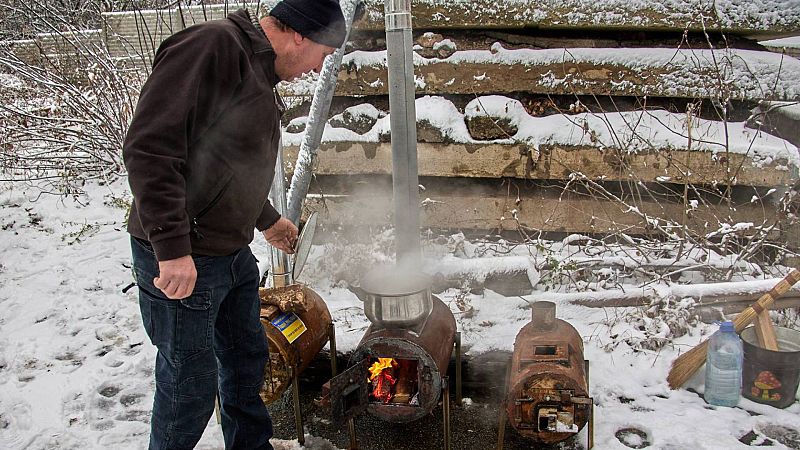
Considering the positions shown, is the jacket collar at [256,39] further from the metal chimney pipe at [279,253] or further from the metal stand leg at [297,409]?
the metal stand leg at [297,409]

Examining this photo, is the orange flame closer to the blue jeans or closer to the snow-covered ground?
the snow-covered ground

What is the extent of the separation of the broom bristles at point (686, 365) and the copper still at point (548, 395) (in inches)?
36.0

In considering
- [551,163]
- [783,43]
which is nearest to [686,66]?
[783,43]

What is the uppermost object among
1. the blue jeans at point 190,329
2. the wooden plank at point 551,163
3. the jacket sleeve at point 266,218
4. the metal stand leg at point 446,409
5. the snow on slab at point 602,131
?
the snow on slab at point 602,131

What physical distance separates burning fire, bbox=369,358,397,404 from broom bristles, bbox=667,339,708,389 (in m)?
1.90

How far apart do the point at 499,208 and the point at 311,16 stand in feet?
12.7

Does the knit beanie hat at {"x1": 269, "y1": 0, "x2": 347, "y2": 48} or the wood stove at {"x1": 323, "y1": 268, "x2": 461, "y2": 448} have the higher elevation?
the knit beanie hat at {"x1": 269, "y1": 0, "x2": 347, "y2": 48}

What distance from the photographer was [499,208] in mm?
5957

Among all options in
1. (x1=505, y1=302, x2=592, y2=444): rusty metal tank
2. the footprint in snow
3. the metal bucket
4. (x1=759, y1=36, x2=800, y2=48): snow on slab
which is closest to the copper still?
(x1=505, y1=302, x2=592, y2=444): rusty metal tank

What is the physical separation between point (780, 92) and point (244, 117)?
499 cm

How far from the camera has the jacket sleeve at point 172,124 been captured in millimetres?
2100

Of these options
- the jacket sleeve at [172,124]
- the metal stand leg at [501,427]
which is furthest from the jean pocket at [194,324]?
the metal stand leg at [501,427]

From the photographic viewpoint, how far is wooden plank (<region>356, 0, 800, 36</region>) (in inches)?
199

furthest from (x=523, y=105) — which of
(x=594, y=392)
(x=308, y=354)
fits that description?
(x=308, y=354)
